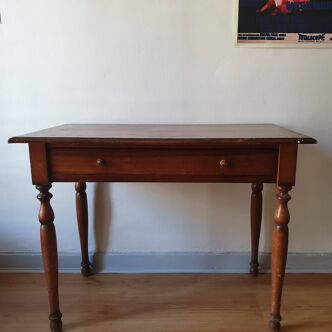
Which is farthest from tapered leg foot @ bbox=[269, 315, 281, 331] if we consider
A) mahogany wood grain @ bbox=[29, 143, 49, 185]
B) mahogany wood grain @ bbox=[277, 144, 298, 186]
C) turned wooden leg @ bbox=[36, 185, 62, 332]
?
mahogany wood grain @ bbox=[29, 143, 49, 185]

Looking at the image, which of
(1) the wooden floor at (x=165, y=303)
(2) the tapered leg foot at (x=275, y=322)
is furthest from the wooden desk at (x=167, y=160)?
(1) the wooden floor at (x=165, y=303)

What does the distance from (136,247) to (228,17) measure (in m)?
1.13

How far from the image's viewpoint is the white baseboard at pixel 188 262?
165 cm

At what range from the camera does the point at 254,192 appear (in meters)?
1.53

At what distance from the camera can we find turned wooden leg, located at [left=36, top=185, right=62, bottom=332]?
1.16m

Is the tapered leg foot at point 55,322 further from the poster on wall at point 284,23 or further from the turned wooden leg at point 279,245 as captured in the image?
the poster on wall at point 284,23

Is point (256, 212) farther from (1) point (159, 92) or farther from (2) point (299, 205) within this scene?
(1) point (159, 92)

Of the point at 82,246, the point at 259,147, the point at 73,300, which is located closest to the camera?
the point at 259,147

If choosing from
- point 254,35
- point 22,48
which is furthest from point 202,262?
point 22,48

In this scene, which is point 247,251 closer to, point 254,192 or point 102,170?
point 254,192

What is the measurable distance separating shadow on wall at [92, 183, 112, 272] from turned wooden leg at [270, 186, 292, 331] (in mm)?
807

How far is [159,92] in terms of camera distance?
1.53 metres

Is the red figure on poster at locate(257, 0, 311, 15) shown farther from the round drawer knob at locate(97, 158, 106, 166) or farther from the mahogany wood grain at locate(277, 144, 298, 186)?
the round drawer knob at locate(97, 158, 106, 166)

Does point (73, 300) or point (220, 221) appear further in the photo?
point (220, 221)
